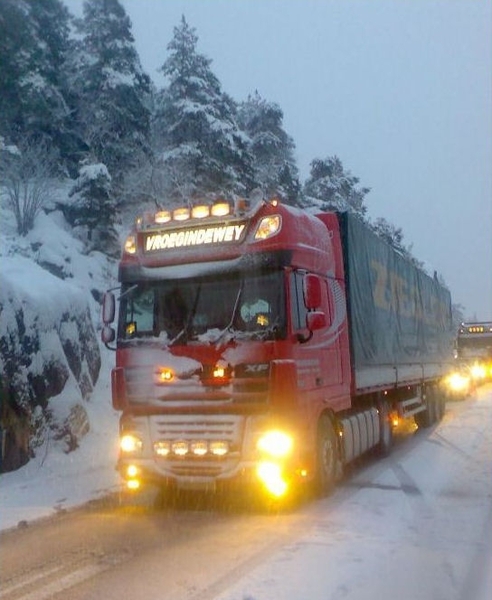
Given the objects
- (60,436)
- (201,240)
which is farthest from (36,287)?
(201,240)

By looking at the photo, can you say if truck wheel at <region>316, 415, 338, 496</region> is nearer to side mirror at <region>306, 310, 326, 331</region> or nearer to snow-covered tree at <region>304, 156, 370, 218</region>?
side mirror at <region>306, 310, 326, 331</region>

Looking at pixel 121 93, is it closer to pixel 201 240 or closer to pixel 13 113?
pixel 13 113

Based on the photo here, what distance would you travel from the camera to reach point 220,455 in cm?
913

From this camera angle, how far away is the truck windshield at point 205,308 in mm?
9242

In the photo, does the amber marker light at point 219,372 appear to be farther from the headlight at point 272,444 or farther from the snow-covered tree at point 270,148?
the snow-covered tree at point 270,148

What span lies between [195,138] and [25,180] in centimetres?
789

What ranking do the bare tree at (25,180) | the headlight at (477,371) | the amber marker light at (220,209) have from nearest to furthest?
the amber marker light at (220,209)
the bare tree at (25,180)
the headlight at (477,371)

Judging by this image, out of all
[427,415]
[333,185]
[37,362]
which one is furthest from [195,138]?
[37,362]

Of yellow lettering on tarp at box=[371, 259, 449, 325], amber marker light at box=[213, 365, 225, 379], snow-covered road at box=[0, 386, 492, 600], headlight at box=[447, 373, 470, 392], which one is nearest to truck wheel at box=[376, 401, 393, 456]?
snow-covered road at box=[0, 386, 492, 600]

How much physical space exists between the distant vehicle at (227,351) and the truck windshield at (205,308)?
0.05ft

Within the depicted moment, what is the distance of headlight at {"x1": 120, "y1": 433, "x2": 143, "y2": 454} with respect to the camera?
377 inches

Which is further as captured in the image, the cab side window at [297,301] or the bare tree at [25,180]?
the bare tree at [25,180]

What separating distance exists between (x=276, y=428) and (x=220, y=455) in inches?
28.6

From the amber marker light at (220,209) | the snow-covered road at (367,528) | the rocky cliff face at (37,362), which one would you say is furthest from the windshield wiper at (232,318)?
the rocky cliff face at (37,362)
